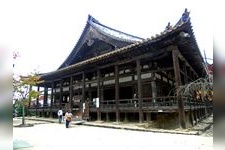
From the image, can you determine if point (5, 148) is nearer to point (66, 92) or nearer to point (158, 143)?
point (158, 143)

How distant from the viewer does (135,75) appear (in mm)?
17953

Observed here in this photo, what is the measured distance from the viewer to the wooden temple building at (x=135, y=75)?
13.6 metres

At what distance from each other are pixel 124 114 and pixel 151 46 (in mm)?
5729

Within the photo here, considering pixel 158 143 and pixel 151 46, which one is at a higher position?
pixel 151 46

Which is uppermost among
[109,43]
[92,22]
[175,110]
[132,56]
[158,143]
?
[92,22]

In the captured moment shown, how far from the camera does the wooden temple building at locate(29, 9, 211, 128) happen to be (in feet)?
44.6

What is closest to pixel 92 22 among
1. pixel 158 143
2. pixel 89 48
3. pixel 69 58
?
pixel 89 48

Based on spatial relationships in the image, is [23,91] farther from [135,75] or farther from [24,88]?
[135,75]

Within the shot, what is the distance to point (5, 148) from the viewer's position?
143 cm

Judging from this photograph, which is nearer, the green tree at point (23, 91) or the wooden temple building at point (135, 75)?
the wooden temple building at point (135, 75)

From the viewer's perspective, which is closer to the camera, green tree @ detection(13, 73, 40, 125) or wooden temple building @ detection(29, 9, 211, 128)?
wooden temple building @ detection(29, 9, 211, 128)

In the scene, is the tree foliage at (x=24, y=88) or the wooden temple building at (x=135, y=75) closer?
the wooden temple building at (x=135, y=75)

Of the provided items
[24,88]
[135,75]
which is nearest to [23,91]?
[24,88]

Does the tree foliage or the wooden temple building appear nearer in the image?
the wooden temple building
